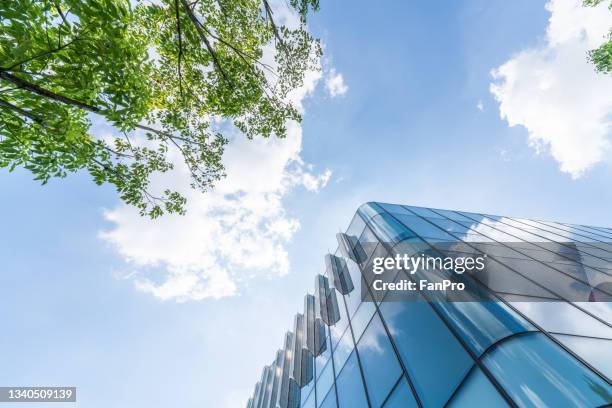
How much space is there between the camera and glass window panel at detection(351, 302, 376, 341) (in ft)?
23.2

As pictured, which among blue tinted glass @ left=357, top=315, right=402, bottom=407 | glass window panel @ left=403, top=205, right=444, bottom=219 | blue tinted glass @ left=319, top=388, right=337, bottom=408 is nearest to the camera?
blue tinted glass @ left=357, top=315, right=402, bottom=407

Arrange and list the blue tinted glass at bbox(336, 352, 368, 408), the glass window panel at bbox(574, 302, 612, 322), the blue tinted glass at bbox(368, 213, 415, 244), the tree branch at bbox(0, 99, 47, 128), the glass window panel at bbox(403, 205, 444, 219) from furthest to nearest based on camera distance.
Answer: the glass window panel at bbox(403, 205, 444, 219)
the blue tinted glass at bbox(368, 213, 415, 244)
the blue tinted glass at bbox(336, 352, 368, 408)
the glass window panel at bbox(574, 302, 612, 322)
the tree branch at bbox(0, 99, 47, 128)

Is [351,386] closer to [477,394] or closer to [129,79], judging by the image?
[477,394]

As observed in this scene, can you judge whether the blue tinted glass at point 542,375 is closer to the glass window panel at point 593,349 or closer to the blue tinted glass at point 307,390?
the glass window panel at point 593,349

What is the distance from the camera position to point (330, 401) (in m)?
6.98

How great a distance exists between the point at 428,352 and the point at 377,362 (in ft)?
5.14

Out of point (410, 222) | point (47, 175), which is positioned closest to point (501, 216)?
point (410, 222)

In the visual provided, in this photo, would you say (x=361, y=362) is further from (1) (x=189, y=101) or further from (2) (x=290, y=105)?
(1) (x=189, y=101)

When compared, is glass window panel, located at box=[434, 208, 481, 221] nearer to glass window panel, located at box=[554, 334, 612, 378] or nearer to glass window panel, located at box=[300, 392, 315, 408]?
glass window panel, located at box=[554, 334, 612, 378]

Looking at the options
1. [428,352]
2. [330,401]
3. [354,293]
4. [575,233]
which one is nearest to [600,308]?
[428,352]

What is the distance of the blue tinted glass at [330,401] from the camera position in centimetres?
678

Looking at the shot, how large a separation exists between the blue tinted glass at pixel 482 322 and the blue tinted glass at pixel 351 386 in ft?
9.65

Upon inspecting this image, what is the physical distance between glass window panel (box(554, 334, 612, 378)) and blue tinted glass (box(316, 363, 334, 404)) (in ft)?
20.0

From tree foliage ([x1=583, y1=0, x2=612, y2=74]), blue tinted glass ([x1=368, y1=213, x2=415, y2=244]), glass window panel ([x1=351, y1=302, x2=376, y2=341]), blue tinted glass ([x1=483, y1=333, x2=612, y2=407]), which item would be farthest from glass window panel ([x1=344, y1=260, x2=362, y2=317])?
tree foliage ([x1=583, y1=0, x2=612, y2=74])
